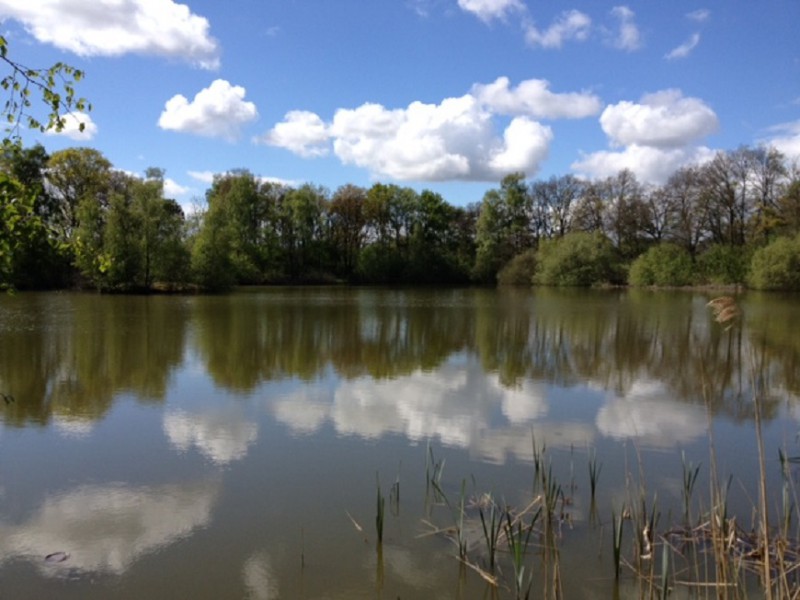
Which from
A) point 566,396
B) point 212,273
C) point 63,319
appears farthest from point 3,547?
point 212,273

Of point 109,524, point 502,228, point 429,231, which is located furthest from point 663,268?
point 109,524

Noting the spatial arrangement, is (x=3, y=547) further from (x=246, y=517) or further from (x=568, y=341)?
(x=568, y=341)

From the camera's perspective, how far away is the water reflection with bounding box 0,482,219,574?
456 centimetres

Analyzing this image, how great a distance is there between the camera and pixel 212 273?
41.2 metres

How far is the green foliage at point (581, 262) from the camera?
51531 millimetres

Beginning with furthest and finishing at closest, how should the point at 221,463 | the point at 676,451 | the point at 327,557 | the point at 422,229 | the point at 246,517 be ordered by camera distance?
the point at 422,229 < the point at 676,451 < the point at 221,463 < the point at 246,517 < the point at 327,557

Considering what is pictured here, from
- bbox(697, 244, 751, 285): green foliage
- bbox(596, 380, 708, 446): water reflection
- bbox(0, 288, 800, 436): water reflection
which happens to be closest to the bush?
bbox(697, 244, 751, 285): green foliage

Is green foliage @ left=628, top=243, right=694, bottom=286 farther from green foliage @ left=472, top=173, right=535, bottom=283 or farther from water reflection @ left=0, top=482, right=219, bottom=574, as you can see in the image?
water reflection @ left=0, top=482, right=219, bottom=574

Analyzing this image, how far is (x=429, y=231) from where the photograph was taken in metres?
62.6

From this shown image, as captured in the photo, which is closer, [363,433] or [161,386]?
[363,433]

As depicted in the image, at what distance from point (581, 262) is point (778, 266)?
551 inches

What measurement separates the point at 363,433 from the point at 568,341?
10.5 m

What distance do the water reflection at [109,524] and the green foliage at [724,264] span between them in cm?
4702

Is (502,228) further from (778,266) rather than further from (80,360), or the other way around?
(80,360)
